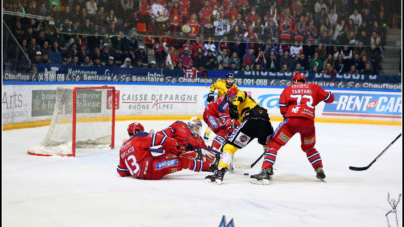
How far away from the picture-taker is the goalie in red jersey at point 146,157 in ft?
16.9

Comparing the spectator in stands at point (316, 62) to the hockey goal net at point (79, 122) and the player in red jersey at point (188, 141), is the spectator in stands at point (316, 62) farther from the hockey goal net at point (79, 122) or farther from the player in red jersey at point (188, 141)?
the player in red jersey at point (188, 141)

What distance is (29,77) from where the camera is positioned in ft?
32.8

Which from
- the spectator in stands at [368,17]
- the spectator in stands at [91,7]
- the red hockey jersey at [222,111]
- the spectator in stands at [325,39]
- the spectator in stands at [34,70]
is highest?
the spectator in stands at [368,17]

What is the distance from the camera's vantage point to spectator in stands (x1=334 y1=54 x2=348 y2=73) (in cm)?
1382

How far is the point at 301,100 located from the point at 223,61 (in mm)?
8471

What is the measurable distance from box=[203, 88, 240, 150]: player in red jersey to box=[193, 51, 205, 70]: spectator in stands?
6663mm

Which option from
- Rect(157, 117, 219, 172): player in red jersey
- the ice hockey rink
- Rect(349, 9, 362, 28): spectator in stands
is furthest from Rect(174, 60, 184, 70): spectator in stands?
Rect(157, 117, 219, 172): player in red jersey

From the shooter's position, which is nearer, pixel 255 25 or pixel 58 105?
pixel 58 105

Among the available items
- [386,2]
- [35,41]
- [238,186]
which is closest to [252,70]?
[386,2]

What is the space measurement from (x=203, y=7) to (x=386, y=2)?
226 inches

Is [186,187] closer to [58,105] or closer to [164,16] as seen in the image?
[58,105]

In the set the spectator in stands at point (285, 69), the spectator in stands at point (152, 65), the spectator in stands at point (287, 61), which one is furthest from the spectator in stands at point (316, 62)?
the spectator in stands at point (152, 65)

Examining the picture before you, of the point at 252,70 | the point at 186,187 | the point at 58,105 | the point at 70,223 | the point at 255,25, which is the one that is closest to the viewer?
the point at 70,223

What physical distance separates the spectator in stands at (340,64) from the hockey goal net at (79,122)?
8000 mm
